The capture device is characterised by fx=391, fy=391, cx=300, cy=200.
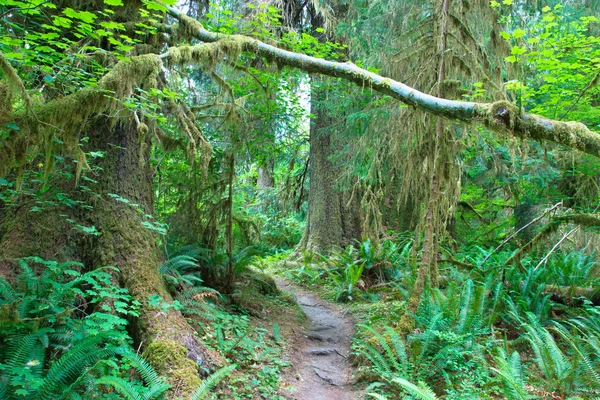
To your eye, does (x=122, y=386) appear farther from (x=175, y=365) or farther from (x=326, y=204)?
(x=326, y=204)

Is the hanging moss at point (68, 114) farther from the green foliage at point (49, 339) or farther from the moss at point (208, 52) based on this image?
the green foliage at point (49, 339)

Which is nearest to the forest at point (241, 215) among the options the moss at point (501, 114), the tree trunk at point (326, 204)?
the moss at point (501, 114)

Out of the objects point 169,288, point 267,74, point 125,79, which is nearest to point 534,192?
point 267,74

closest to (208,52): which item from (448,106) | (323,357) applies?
(448,106)

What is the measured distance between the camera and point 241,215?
7.75 m

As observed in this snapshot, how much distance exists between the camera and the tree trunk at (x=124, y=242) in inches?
156

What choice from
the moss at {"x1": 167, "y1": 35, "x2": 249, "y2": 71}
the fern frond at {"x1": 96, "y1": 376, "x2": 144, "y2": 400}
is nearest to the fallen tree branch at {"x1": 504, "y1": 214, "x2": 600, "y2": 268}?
the moss at {"x1": 167, "y1": 35, "x2": 249, "y2": 71}

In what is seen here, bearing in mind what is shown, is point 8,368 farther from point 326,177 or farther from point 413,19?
point 326,177

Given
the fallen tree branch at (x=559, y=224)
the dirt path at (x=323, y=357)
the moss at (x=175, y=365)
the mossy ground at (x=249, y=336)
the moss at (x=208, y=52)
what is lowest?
the dirt path at (x=323, y=357)

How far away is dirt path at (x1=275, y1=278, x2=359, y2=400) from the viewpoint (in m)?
4.62

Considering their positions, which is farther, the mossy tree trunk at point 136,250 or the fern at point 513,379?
the mossy tree trunk at point 136,250

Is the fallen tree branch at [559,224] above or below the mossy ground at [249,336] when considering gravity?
above

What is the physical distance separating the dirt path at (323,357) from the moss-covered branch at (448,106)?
131 inches

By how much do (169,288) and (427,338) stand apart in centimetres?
326
